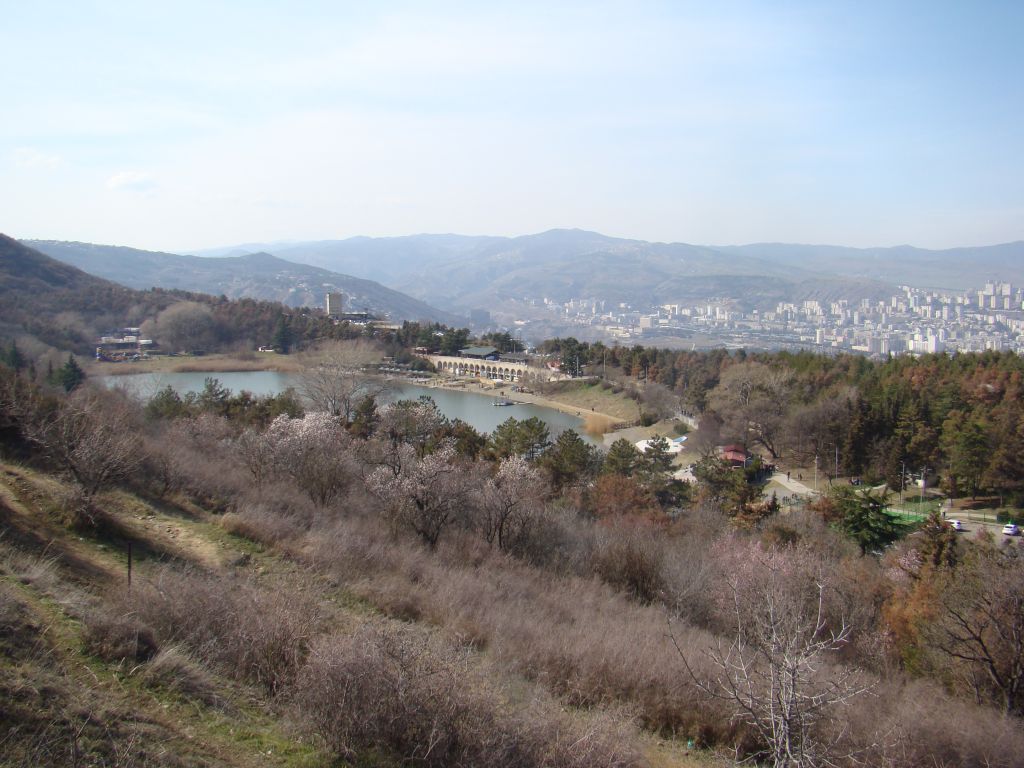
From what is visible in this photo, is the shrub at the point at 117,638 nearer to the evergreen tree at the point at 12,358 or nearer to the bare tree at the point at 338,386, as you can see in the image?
the bare tree at the point at 338,386

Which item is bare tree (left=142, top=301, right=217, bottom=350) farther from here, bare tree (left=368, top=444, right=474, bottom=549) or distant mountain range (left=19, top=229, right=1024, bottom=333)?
bare tree (left=368, top=444, right=474, bottom=549)

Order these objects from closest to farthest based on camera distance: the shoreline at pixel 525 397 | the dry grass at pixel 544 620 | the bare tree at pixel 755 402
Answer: the dry grass at pixel 544 620
the bare tree at pixel 755 402
the shoreline at pixel 525 397

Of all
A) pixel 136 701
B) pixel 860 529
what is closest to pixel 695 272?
pixel 860 529

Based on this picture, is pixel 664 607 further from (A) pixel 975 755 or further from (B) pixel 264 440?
(B) pixel 264 440

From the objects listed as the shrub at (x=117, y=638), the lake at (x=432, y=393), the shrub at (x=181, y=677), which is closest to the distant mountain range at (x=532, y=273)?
the lake at (x=432, y=393)

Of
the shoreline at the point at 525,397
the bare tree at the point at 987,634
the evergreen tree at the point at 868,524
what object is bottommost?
the shoreline at the point at 525,397

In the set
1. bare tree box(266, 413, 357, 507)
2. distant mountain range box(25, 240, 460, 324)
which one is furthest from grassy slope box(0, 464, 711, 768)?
distant mountain range box(25, 240, 460, 324)
